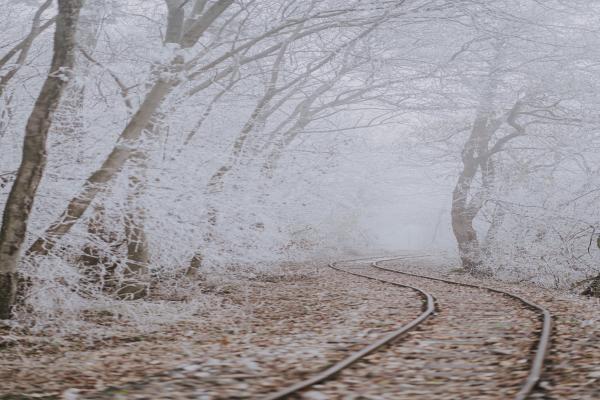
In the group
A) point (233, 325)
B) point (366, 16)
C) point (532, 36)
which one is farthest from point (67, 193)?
point (532, 36)

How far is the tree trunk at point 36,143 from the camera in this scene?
324 inches

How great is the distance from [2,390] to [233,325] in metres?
5.09

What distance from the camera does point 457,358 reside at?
23.2ft

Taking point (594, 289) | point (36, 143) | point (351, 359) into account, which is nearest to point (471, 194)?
point (594, 289)

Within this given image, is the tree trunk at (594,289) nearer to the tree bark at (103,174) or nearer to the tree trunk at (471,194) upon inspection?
the tree trunk at (471,194)

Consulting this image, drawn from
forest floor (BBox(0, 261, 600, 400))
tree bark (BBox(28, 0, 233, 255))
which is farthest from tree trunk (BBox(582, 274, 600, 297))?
tree bark (BBox(28, 0, 233, 255))

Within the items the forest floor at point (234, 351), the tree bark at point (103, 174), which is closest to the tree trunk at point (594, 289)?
the forest floor at point (234, 351)

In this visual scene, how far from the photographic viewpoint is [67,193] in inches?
380

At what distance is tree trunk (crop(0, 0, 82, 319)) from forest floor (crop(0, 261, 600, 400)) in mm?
1296

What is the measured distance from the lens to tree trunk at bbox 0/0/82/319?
823 centimetres

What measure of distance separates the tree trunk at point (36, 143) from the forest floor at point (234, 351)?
1296 millimetres

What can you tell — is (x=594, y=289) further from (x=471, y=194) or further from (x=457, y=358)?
(x=457, y=358)

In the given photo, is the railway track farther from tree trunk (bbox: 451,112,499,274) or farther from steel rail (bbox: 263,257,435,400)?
tree trunk (bbox: 451,112,499,274)

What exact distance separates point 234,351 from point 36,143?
158 inches
